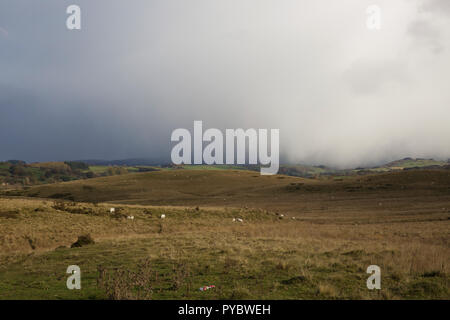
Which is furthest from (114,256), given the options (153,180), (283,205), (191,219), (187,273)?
(153,180)

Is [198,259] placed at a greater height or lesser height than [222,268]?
lesser

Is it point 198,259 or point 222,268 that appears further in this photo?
point 198,259

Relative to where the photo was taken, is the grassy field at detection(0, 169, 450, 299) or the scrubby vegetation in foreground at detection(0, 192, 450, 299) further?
the grassy field at detection(0, 169, 450, 299)

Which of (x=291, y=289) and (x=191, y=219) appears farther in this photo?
(x=191, y=219)

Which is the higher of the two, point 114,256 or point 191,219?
point 114,256

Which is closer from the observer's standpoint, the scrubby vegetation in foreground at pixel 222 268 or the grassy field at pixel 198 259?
the scrubby vegetation in foreground at pixel 222 268

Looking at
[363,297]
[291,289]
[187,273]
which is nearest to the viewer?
[363,297]

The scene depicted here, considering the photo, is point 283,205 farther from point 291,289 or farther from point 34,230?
point 291,289

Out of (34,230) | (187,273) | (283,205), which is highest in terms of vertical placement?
(187,273)
